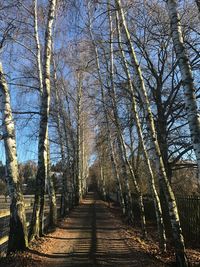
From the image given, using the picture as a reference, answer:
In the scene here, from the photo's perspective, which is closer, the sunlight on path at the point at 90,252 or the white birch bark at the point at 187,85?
the white birch bark at the point at 187,85

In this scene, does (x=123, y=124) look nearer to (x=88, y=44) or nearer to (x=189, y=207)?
(x=88, y=44)

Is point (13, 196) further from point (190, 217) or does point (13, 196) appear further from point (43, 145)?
point (190, 217)

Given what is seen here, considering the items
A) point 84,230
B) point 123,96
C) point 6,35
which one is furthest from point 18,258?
point 123,96

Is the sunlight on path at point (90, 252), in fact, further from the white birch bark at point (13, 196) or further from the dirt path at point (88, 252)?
the white birch bark at point (13, 196)

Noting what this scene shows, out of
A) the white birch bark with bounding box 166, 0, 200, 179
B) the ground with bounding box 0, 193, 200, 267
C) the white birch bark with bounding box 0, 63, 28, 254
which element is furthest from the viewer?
the white birch bark with bounding box 0, 63, 28, 254

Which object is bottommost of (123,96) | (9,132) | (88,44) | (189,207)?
(189,207)

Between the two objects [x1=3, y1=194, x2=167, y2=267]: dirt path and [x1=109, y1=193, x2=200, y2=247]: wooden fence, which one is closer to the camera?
[x1=3, y1=194, x2=167, y2=267]: dirt path

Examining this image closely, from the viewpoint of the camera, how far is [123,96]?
21375mm

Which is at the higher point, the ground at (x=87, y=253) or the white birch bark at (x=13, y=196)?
the white birch bark at (x=13, y=196)

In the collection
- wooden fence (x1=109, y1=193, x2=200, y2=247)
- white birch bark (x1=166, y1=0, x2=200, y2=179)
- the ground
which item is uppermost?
white birch bark (x1=166, y1=0, x2=200, y2=179)

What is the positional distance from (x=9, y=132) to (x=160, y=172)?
12.7 ft

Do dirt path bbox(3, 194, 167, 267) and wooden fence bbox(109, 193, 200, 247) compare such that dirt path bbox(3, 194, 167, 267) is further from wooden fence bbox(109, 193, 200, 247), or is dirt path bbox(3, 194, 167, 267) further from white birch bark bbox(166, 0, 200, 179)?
white birch bark bbox(166, 0, 200, 179)

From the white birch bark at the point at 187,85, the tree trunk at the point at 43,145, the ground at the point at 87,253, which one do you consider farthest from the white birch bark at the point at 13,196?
the white birch bark at the point at 187,85

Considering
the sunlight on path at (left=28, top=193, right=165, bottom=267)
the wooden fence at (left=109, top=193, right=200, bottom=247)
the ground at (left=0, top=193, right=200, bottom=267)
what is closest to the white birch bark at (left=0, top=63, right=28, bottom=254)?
the ground at (left=0, top=193, right=200, bottom=267)
